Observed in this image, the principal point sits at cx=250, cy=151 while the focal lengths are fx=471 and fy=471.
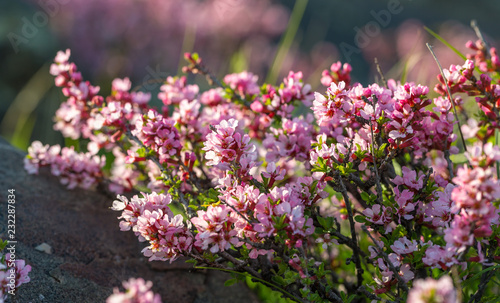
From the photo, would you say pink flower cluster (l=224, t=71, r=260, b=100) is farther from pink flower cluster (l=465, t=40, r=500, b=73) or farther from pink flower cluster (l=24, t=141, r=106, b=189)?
pink flower cluster (l=465, t=40, r=500, b=73)

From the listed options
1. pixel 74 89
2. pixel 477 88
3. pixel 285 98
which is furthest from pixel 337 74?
pixel 74 89

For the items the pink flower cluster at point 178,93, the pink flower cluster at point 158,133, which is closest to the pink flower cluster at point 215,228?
the pink flower cluster at point 158,133

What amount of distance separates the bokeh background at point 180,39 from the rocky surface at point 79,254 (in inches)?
133

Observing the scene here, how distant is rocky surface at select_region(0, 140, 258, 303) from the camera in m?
1.89

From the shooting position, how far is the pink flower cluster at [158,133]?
1.77 meters

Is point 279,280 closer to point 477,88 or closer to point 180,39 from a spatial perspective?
point 477,88

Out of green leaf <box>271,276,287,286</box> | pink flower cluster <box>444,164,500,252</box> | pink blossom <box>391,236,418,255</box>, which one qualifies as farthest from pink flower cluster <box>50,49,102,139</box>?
pink flower cluster <box>444,164,500,252</box>

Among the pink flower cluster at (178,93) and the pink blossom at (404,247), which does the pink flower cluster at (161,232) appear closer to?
the pink blossom at (404,247)

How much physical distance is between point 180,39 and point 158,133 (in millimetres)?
6835

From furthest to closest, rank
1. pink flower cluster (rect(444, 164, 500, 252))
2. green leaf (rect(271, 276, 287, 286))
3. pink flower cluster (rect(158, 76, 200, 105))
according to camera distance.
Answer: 1. pink flower cluster (rect(158, 76, 200, 105))
2. green leaf (rect(271, 276, 287, 286))
3. pink flower cluster (rect(444, 164, 500, 252))

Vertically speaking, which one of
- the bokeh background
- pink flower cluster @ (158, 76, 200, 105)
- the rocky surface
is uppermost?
the bokeh background

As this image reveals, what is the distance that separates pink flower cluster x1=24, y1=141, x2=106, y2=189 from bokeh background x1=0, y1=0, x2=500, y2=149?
10.8 feet

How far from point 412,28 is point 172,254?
844cm

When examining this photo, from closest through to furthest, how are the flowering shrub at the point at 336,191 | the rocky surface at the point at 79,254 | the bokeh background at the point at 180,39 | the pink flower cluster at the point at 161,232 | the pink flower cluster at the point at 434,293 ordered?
the pink flower cluster at the point at 434,293
the flowering shrub at the point at 336,191
the pink flower cluster at the point at 161,232
the rocky surface at the point at 79,254
the bokeh background at the point at 180,39
